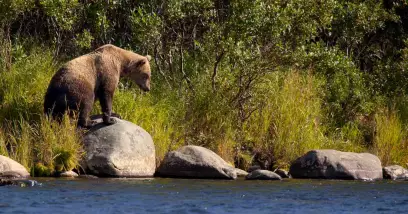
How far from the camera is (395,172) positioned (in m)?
Answer: 17.0

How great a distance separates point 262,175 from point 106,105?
2806 millimetres

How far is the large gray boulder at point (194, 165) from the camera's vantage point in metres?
15.7

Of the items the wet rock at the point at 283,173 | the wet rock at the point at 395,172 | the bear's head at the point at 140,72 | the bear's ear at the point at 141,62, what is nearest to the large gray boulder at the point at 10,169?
the bear's head at the point at 140,72

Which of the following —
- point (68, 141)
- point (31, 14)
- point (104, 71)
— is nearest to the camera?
point (68, 141)

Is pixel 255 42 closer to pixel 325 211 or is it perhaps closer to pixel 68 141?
pixel 68 141

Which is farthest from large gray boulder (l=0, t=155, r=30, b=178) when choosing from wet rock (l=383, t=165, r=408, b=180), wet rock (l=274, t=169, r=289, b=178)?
wet rock (l=383, t=165, r=408, b=180)

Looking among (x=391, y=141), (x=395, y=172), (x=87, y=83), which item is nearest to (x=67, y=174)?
(x=87, y=83)

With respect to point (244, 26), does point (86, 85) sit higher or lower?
lower

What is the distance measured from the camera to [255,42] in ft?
59.4

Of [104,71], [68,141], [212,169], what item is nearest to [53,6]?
[104,71]

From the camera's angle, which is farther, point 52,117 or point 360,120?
point 360,120

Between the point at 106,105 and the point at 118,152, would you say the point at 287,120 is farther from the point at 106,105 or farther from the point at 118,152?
the point at 118,152

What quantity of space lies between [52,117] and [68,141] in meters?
0.59

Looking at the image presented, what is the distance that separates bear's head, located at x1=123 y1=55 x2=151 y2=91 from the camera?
17.0 m
